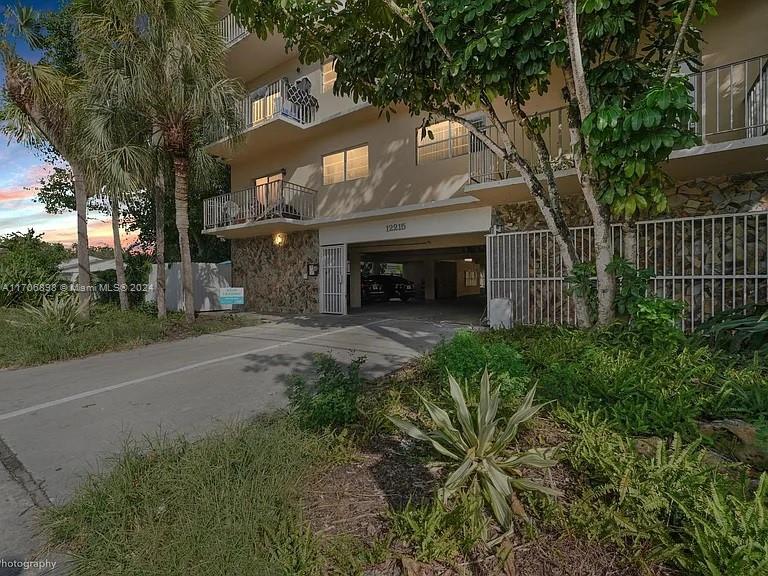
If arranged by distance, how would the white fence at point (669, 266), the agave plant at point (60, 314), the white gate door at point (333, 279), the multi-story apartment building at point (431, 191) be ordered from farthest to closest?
the white gate door at point (333, 279) < the agave plant at point (60, 314) < the multi-story apartment building at point (431, 191) < the white fence at point (669, 266)

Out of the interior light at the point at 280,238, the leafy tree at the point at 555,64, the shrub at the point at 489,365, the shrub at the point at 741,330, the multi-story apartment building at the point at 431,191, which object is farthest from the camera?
the interior light at the point at 280,238

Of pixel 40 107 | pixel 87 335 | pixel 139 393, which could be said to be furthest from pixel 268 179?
pixel 139 393

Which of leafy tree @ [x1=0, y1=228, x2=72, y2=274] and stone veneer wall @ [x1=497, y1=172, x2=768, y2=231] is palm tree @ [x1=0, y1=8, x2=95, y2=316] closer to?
leafy tree @ [x1=0, y1=228, x2=72, y2=274]

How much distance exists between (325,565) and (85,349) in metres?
7.91

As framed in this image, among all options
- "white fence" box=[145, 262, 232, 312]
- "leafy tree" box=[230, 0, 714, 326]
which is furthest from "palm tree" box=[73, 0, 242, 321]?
"white fence" box=[145, 262, 232, 312]

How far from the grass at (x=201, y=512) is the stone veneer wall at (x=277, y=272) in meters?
11.2

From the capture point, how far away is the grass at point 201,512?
1.83 meters

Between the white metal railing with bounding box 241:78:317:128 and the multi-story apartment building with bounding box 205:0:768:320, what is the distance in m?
0.05

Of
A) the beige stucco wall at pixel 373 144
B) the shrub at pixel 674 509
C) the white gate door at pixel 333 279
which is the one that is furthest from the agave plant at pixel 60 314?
the shrub at pixel 674 509

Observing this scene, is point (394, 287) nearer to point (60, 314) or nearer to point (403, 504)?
point (60, 314)

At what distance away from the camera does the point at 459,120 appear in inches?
231

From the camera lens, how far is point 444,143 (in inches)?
407

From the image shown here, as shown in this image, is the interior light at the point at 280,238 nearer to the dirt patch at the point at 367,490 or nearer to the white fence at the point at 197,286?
the white fence at the point at 197,286

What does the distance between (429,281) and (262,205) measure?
37.8 ft
